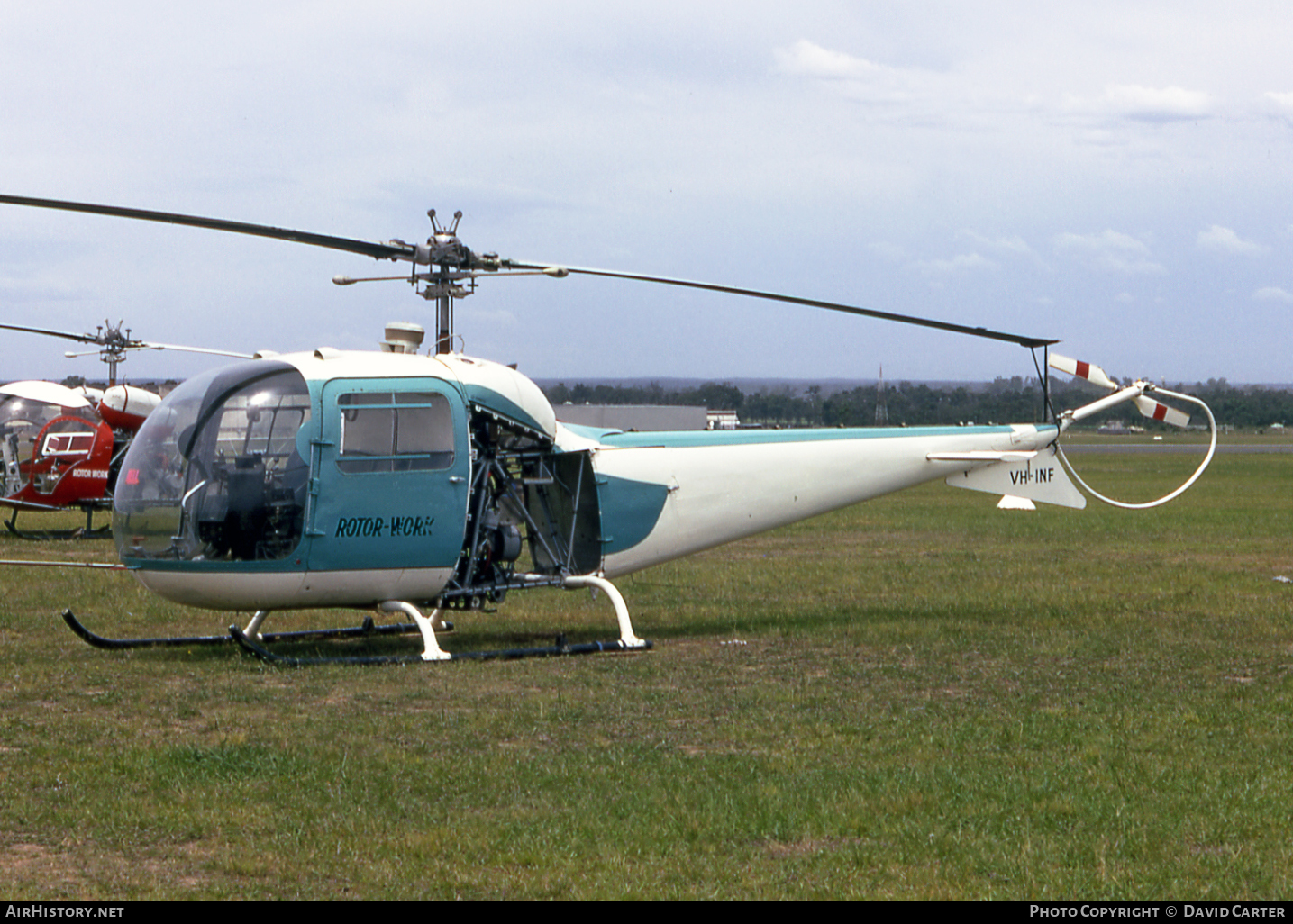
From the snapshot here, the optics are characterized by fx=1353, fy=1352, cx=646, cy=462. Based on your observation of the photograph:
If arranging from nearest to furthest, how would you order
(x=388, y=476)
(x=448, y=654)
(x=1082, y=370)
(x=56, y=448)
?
(x=388, y=476), (x=448, y=654), (x=1082, y=370), (x=56, y=448)

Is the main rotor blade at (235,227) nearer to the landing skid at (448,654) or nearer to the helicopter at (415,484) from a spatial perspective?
the helicopter at (415,484)

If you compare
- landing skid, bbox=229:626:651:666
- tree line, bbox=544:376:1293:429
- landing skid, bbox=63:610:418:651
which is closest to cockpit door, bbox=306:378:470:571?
landing skid, bbox=229:626:651:666

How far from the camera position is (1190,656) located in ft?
36.1

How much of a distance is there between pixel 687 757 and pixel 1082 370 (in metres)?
7.80

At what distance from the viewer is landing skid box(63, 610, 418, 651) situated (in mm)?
10914

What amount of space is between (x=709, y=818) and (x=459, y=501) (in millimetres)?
4969

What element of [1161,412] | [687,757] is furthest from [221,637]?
[1161,412]

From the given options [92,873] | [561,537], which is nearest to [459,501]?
[561,537]

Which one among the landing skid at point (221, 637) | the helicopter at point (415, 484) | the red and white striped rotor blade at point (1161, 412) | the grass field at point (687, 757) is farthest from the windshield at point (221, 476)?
the red and white striped rotor blade at point (1161, 412)

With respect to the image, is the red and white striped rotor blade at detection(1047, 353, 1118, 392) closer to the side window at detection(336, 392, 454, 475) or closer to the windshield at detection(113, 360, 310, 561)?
the side window at detection(336, 392, 454, 475)

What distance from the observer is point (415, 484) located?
1049 centimetres

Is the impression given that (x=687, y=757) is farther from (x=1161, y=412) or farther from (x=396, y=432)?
(x=1161, y=412)

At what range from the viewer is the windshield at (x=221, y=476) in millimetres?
9867

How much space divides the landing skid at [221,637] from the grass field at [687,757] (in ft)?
0.83
